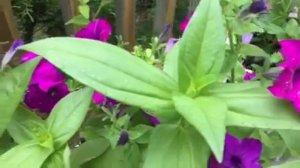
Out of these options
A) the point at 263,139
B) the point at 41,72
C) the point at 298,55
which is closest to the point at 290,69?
the point at 298,55

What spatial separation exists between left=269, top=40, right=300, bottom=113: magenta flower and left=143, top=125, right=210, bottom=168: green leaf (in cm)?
7

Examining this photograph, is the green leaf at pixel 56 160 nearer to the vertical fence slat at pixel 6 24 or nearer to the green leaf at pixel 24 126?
the green leaf at pixel 24 126

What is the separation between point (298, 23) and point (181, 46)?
581 millimetres

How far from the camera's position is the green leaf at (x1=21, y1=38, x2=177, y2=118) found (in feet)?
1.36

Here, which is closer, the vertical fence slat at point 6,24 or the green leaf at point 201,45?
the green leaf at point 201,45

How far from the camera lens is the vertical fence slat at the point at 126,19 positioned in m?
1.54

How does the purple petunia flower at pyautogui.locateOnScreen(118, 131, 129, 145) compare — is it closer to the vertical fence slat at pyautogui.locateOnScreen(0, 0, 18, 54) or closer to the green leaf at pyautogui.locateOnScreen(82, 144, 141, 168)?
the green leaf at pyautogui.locateOnScreen(82, 144, 141, 168)

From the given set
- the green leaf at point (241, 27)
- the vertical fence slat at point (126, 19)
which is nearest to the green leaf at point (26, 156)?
the green leaf at point (241, 27)

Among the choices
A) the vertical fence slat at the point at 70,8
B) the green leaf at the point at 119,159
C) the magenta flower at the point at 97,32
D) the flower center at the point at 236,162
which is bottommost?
the vertical fence slat at the point at 70,8

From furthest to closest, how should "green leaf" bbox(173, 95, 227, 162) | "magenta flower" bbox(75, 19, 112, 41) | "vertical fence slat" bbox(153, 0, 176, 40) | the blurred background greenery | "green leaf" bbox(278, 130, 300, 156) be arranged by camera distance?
the blurred background greenery → "vertical fence slat" bbox(153, 0, 176, 40) → "magenta flower" bbox(75, 19, 112, 41) → "green leaf" bbox(278, 130, 300, 156) → "green leaf" bbox(173, 95, 227, 162)

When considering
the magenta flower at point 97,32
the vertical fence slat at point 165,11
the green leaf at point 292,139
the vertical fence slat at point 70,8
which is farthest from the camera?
the vertical fence slat at point 165,11

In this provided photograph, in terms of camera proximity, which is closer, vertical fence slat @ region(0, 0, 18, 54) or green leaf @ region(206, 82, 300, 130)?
green leaf @ region(206, 82, 300, 130)

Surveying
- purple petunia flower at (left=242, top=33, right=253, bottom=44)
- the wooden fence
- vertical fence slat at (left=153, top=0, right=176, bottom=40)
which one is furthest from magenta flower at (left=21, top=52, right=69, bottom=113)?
vertical fence slat at (left=153, top=0, right=176, bottom=40)

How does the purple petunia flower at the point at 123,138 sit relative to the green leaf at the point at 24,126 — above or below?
below
